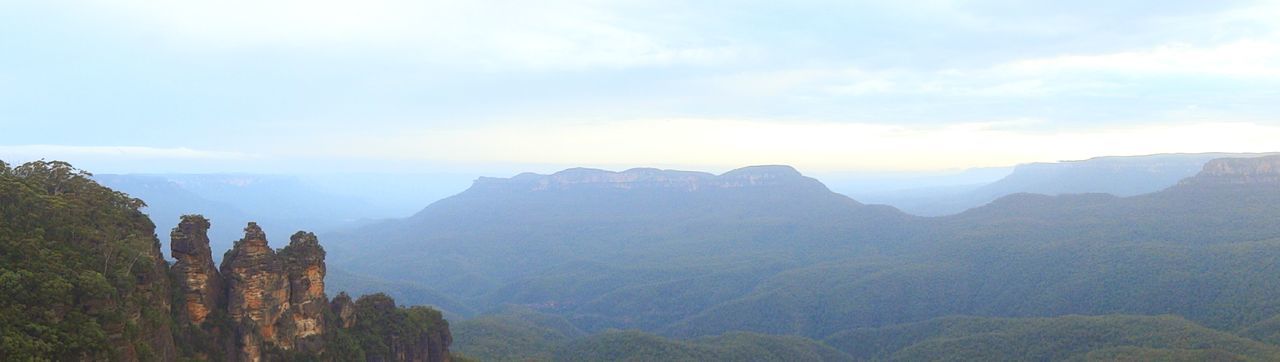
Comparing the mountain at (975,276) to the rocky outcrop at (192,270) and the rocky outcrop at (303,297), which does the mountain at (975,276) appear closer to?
the rocky outcrop at (303,297)

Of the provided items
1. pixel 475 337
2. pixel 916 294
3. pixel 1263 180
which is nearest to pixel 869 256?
pixel 916 294

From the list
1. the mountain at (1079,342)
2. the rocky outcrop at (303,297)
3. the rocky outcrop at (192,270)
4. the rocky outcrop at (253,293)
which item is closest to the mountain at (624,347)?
the mountain at (1079,342)

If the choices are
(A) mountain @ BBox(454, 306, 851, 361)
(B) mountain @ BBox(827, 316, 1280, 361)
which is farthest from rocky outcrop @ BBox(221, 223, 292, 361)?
(B) mountain @ BBox(827, 316, 1280, 361)

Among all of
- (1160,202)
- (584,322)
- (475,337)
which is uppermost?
(1160,202)

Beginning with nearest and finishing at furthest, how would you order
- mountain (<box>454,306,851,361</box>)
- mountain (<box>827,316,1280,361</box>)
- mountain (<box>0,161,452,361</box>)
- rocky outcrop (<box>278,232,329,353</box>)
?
mountain (<box>0,161,452,361</box>), rocky outcrop (<box>278,232,329,353</box>), mountain (<box>827,316,1280,361</box>), mountain (<box>454,306,851,361</box>)

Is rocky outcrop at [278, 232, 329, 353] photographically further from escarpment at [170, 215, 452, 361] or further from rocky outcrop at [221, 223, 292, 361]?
rocky outcrop at [221, 223, 292, 361]

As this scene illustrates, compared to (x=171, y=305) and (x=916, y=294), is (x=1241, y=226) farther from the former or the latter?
(x=171, y=305)

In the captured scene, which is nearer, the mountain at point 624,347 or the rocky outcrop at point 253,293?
the rocky outcrop at point 253,293
